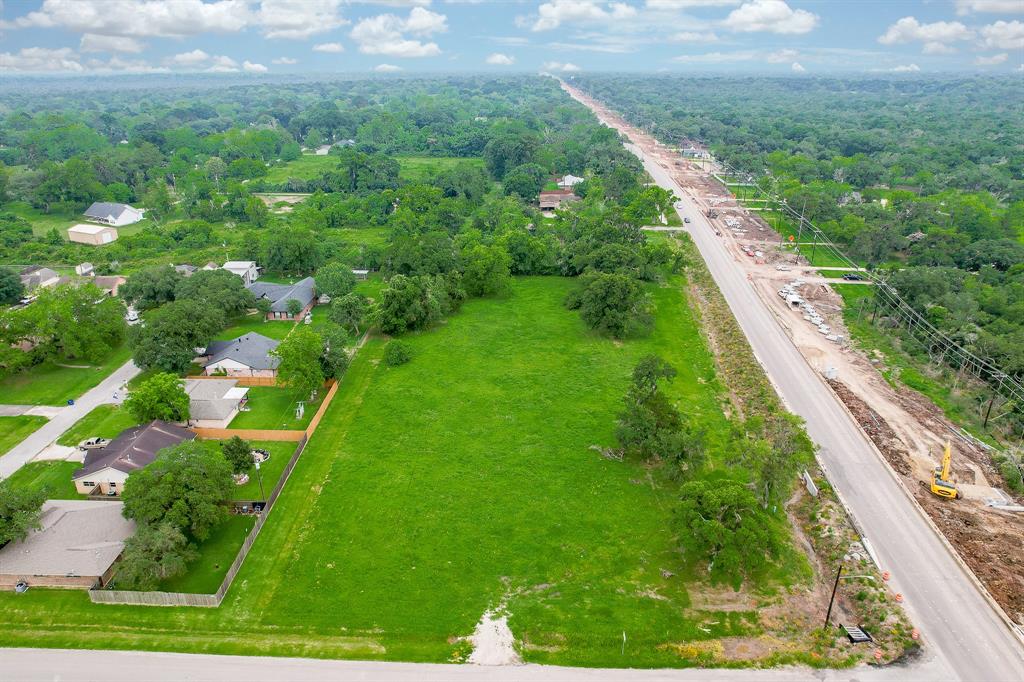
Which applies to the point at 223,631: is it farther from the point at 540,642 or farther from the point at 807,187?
the point at 807,187

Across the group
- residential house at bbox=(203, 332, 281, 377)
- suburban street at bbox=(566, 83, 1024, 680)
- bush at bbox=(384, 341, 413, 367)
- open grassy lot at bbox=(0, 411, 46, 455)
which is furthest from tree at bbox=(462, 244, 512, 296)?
open grassy lot at bbox=(0, 411, 46, 455)

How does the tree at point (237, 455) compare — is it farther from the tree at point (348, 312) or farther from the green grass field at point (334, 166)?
the green grass field at point (334, 166)

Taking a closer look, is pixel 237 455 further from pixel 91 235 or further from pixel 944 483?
pixel 91 235

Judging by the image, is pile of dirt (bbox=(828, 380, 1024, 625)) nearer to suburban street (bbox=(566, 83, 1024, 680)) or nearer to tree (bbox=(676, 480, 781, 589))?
suburban street (bbox=(566, 83, 1024, 680))

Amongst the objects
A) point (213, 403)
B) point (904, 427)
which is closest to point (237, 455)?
point (213, 403)

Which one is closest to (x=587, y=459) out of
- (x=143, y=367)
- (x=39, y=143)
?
(x=143, y=367)
